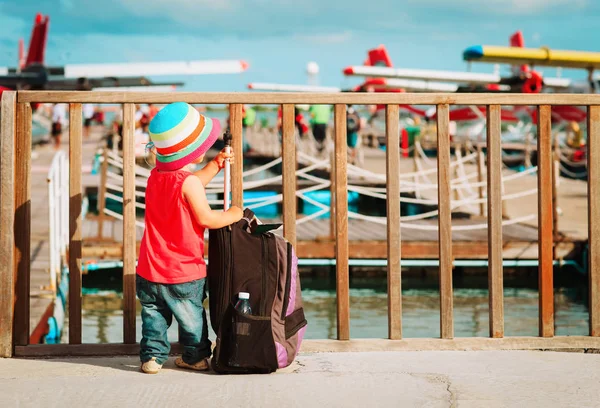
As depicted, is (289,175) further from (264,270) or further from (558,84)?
(558,84)

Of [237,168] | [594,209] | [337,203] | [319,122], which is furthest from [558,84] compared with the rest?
[237,168]

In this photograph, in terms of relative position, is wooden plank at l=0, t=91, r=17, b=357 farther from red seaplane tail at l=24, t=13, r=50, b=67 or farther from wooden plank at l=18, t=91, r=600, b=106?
red seaplane tail at l=24, t=13, r=50, b=67

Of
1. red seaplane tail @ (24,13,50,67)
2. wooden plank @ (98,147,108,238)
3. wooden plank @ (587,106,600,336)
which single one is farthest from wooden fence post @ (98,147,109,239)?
red seaplane tail @ (24,13,50,67)

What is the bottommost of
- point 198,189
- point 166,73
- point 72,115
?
point 198,189

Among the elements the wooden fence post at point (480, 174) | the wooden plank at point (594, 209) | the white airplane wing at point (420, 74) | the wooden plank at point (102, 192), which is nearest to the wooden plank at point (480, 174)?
the wooden fence post at point (480, 174)

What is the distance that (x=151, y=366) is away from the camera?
142 inches

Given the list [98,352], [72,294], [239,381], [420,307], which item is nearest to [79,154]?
[72,294]

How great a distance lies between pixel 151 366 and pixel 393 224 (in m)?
1.31

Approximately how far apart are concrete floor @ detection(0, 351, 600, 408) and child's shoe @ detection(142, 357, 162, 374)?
4 centimetres

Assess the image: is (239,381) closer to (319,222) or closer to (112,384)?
(112,384)

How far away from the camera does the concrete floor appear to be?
3.12m

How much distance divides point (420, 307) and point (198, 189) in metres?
6.57

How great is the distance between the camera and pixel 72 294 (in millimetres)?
4020

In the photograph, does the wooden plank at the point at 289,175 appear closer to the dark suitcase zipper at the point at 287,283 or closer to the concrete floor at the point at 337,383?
the dark suitcase zipper at the point at 287,283
